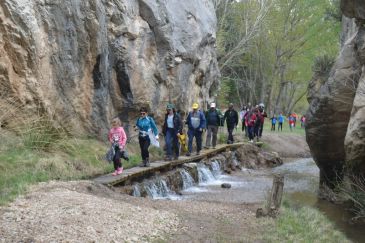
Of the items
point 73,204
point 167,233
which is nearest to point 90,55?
point 73,204

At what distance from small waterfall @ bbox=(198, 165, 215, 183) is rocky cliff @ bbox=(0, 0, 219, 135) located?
3.30m

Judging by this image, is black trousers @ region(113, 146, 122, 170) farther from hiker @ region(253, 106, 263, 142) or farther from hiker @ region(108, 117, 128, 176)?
hiker @ region(253, 106, 263, 142)

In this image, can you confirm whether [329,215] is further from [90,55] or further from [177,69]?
[177,69]

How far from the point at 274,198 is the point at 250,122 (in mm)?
15768

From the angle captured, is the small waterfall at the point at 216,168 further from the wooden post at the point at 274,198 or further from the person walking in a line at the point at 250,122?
the wooden post at the point at 274,198

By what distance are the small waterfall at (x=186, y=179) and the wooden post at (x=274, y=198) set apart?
634cm

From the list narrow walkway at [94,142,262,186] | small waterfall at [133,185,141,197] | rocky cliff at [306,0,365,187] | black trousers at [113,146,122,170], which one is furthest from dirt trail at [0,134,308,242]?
rocky cliff at [306,0,365,187]

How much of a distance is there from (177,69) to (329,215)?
1144 centimetres

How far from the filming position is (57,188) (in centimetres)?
1013

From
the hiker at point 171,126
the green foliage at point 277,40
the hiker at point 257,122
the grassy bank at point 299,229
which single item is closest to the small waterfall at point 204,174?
the hiker at point 171,126

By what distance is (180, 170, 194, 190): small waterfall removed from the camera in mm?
16422

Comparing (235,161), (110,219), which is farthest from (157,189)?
(235,161)

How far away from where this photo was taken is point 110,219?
816 centimetres

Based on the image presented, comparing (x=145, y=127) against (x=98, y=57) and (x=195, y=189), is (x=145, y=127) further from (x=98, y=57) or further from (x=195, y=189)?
(x=98, y=57)
